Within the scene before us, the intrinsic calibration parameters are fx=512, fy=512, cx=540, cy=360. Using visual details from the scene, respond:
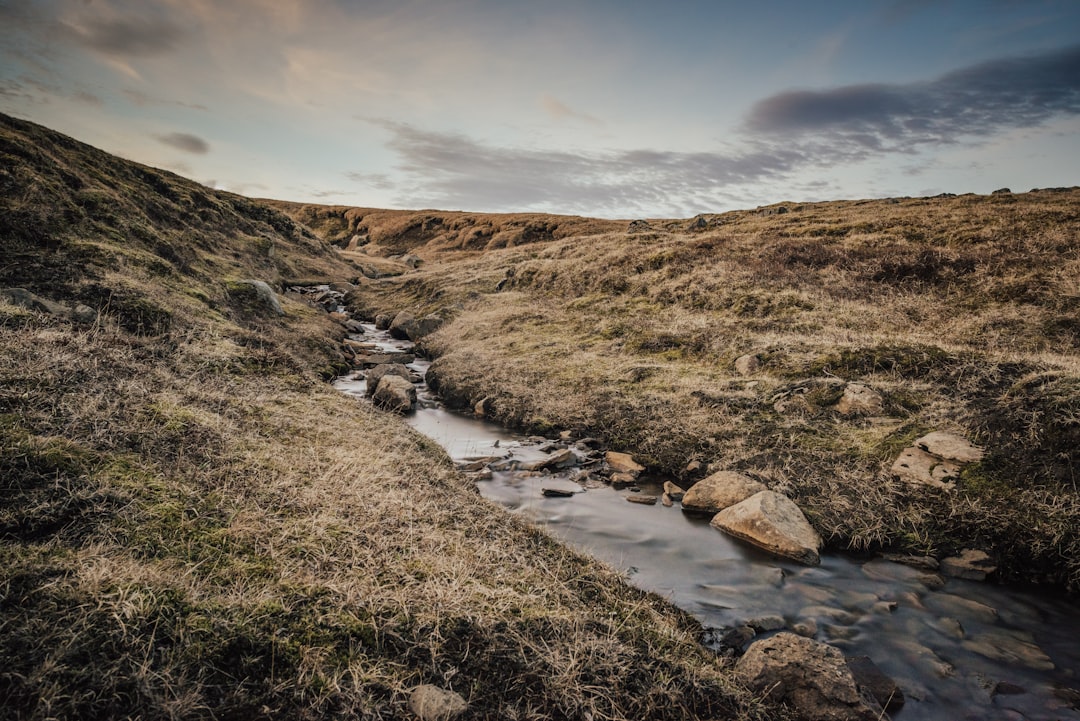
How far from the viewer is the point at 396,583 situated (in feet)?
16.8

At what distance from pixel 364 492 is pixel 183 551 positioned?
238 centimetres

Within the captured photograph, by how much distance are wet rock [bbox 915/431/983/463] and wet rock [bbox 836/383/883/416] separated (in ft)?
5.26

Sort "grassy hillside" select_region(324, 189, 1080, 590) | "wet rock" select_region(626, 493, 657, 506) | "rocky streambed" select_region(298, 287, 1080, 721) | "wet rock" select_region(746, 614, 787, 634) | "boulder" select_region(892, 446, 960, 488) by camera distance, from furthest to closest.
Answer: "wet rock" select_region(626, 493, 657, 506)
"boulder" select_region(892, 446, 960, 488)
"grassy hillside" select_region(324, 189, 1080, 590)
"wet rock" select_region(746, 614, 787, 634)
"rocky streambed" select_region(298, 287, 1080, 721)

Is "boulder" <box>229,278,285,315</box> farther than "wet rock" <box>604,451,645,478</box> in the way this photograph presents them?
Yes

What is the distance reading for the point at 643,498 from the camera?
1064cm

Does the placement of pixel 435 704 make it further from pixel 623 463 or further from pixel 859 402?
pixel 859 402

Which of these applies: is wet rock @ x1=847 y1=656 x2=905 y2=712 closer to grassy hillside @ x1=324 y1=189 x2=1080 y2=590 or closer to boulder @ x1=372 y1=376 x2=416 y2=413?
grassy hillside @ x1=324 y1=189 x2=1080 y2=590

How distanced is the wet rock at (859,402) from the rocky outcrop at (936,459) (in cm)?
163

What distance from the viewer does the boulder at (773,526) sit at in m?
8.34

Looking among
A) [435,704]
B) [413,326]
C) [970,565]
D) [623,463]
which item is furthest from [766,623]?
[413,326]

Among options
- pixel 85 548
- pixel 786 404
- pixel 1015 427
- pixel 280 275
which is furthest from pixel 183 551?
pixel 280 275

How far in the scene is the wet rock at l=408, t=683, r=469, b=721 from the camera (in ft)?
12.5

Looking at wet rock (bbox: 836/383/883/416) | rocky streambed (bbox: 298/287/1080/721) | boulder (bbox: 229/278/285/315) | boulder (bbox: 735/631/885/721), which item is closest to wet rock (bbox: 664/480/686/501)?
rocky streambed (bbox: 298/287/1080/721)

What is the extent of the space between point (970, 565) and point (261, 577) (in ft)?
32.2
